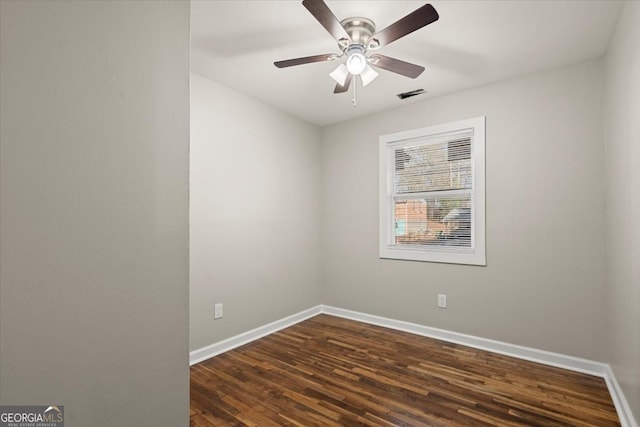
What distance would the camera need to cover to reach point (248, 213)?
3221 millimetres

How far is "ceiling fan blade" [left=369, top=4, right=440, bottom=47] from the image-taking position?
1558 mm

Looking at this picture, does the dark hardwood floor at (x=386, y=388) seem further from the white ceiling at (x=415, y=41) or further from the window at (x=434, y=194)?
the white ceiling at (x=415, y=41)

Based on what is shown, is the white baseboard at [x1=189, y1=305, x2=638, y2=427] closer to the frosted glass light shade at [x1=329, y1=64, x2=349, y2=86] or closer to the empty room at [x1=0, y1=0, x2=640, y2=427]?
the empty room at [x1=0, y1=0, x2=640, y2=427]

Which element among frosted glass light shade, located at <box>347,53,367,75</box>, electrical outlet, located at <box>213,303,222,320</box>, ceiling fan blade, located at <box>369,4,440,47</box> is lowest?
electrical outlet, located at <box>213,303,222,320</box>

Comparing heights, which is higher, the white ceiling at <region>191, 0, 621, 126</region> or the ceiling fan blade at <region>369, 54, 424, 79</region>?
the white ceiling at <region>191, 0, 621, 126</region>

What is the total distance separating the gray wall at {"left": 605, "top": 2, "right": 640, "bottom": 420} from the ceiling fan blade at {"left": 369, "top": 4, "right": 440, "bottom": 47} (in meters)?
1.09

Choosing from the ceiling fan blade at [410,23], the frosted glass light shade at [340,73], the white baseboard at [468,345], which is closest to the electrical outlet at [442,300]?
the white baseboard at [468,345]

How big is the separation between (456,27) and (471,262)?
2059mm

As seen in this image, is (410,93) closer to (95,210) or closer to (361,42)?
(361,42)

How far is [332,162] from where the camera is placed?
4.11m

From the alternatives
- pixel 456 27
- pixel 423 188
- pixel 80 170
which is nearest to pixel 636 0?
pixel 456 27

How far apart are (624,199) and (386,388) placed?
196 cm

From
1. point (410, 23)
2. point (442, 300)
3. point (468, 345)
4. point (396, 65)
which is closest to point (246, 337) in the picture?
point (442, 300)

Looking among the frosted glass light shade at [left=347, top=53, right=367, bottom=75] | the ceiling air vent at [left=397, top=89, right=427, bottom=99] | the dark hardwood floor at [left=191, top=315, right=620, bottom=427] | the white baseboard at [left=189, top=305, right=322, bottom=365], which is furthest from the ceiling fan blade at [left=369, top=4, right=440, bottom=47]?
the white baseboard at [left=189, top=305, right=322, bottom=365]
